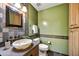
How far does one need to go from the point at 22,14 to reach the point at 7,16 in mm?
197

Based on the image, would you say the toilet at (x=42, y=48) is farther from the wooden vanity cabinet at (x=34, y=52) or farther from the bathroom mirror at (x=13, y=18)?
the bathroom mirror at (x=13, y=18)

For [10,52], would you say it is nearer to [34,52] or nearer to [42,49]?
[34,52]

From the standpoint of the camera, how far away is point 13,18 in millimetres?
1353

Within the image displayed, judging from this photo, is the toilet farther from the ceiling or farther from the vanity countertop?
the ceiling

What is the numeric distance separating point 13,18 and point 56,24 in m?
0.56

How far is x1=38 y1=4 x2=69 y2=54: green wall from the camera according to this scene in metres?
1.35

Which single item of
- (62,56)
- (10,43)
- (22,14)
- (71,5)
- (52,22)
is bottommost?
(62,56)

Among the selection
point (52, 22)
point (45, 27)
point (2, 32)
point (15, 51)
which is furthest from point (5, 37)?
point (52, 22)

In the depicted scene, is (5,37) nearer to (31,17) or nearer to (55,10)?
(31,17)

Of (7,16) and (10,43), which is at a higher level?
(7,16)

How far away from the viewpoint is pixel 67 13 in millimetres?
1341

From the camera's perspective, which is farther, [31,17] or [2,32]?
[31,17]

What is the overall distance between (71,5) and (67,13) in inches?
4.5

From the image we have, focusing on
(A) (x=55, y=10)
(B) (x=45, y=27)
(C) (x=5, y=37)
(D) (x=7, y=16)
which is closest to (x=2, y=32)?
(C) (x=5, y=37)
